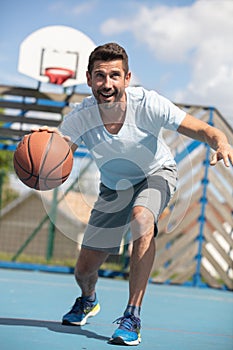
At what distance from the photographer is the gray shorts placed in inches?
163

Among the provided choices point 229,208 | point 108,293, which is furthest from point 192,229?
point 108,293

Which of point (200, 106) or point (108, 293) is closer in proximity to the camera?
point (108, 293)

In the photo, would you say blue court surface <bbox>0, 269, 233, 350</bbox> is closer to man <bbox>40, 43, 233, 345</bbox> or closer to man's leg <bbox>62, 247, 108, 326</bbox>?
man's leg <bbox>62, 247, 108, 326</bbox>

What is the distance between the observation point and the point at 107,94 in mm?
4020

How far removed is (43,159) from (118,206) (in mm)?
562

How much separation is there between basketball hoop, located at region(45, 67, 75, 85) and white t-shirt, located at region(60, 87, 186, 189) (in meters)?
6.41

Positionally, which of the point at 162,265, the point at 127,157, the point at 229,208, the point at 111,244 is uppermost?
the point at 127,157

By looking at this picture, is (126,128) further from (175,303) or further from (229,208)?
(229,208)

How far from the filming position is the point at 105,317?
5133 mm

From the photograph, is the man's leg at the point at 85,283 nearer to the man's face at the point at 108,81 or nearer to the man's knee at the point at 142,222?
the man's knee at the point at 142,222

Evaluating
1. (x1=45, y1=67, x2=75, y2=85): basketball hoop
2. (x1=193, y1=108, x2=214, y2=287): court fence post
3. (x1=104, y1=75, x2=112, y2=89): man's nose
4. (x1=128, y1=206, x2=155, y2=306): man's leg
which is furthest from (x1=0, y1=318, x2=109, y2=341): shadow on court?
(x1=45, y1=67, x2=75, y2=85): basketball hoop

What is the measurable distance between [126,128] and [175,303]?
3.29m

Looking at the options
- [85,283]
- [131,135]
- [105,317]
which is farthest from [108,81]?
[105,317]

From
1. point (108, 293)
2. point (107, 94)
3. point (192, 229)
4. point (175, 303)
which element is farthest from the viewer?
point (192, 229)
